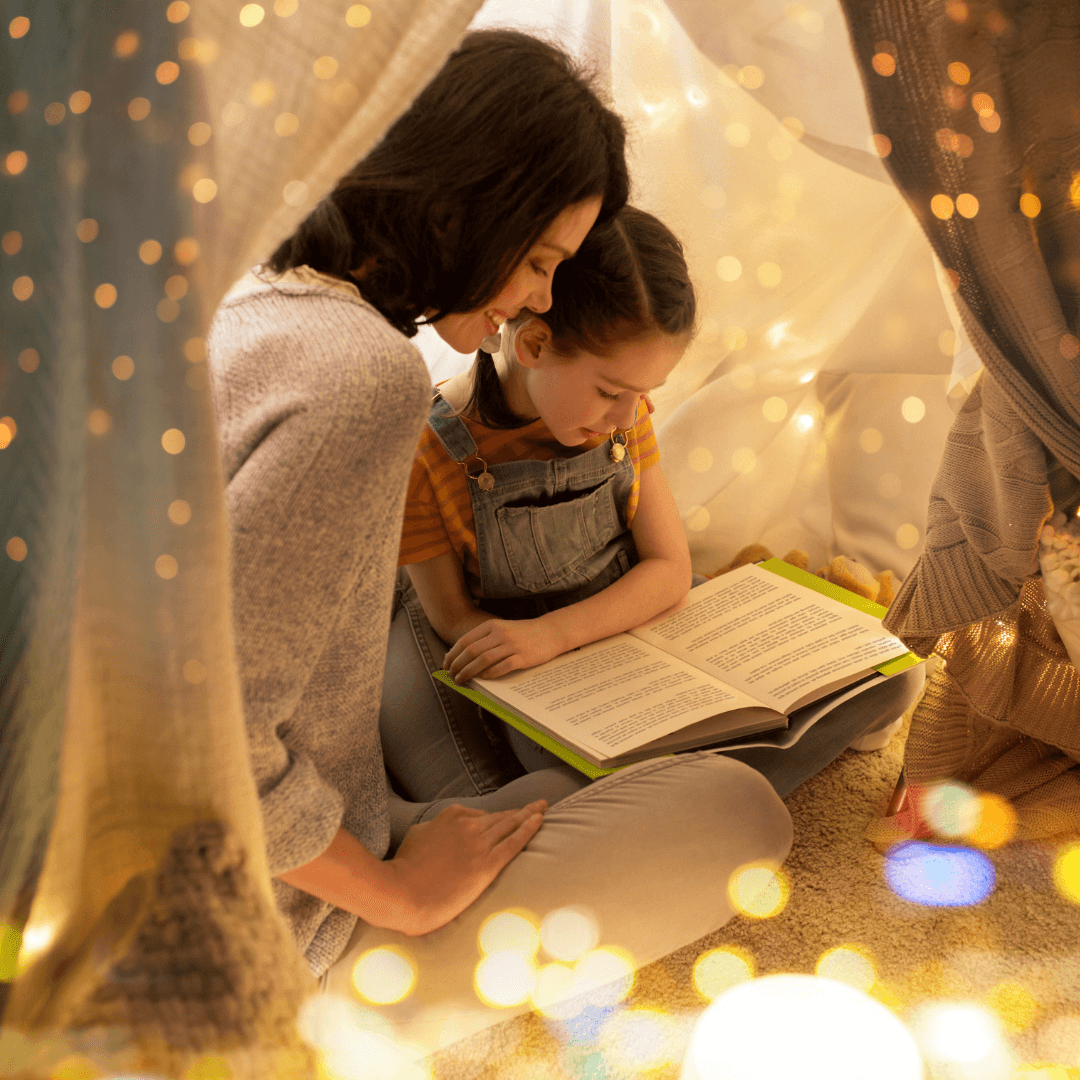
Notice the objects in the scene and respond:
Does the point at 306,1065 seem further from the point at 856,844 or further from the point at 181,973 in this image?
the point at 856,844

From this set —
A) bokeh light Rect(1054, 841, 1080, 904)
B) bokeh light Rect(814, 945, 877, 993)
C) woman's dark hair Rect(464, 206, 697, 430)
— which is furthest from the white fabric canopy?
bokeh light Rect(814, 945, 877, 993)

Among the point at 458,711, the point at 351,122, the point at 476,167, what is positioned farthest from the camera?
the point at 458,711

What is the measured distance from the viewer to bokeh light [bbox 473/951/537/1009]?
2.16ft

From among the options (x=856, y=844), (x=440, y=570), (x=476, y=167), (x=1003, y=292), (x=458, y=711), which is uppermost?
(x=476, y=167)

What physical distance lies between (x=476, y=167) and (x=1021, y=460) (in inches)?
18.7

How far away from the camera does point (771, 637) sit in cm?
93

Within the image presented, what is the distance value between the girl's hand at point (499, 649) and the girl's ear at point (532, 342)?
265mm

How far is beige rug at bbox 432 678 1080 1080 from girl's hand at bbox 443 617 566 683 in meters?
0.29

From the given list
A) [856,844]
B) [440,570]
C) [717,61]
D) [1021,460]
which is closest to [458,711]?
[440,570]

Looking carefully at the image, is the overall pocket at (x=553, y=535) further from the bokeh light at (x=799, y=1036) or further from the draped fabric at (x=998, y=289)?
the bokeh light at (x=799, y=1036)

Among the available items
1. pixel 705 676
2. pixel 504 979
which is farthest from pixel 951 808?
pixel 504 979

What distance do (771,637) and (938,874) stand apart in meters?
0.28

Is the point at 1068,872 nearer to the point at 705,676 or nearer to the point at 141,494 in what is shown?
the point at 705,676

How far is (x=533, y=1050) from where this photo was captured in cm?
72
